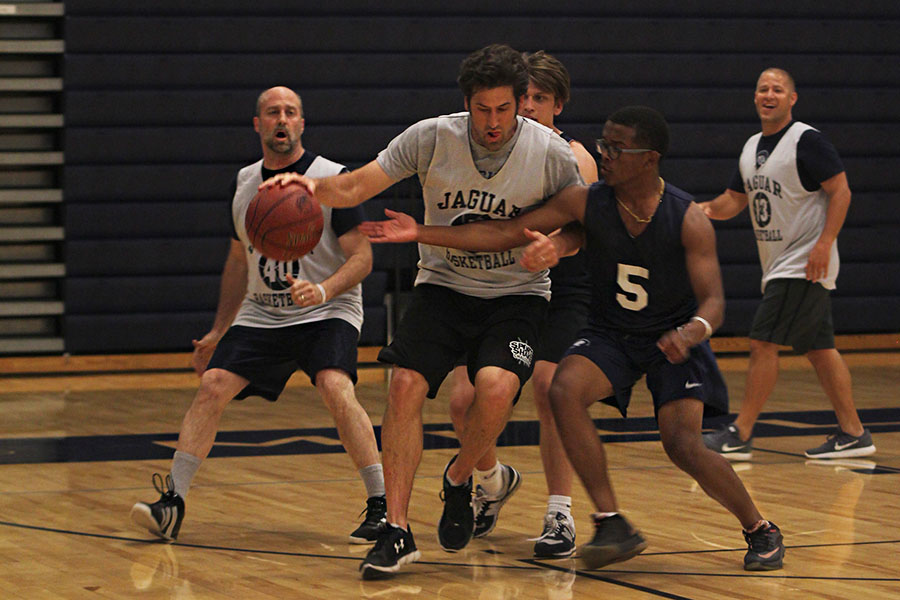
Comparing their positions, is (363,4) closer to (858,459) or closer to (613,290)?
(858,459)

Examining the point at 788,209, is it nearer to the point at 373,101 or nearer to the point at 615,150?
the point at 615,150

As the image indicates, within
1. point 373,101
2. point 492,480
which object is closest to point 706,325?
point 492,480

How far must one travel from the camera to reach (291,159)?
460 cm

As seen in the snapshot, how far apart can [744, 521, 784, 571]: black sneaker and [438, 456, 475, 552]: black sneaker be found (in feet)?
2.71

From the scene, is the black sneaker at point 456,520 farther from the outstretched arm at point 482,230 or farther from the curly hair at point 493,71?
the curly hair at point 493,71

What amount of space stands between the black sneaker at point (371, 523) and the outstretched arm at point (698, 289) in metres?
1.13

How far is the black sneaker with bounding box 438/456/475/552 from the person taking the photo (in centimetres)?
409

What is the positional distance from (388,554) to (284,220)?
1.00 meters

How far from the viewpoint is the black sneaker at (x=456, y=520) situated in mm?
4086

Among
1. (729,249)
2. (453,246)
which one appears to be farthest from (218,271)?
(453,246)

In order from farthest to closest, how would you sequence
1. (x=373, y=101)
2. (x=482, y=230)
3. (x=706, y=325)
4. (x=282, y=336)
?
(x=373, y=101), (x=282, y=336), (x=482, y=230), (x=706, y=325)

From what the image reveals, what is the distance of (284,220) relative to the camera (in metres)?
3.95

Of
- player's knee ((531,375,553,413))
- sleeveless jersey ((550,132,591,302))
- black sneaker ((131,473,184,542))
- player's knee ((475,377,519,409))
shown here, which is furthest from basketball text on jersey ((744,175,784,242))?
black sneaker ((131,473,184,542))

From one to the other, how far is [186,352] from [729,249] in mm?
4262
